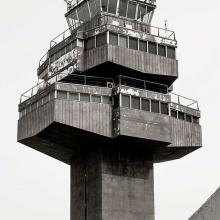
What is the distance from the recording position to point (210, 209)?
156 feet

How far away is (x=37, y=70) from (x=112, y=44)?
10396mm

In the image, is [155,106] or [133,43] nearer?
[155,106]

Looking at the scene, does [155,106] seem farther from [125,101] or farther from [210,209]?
[210,209]

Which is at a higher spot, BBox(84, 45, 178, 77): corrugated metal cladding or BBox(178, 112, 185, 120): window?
BBox(84, 45, 178, 77): corrugated metal cladding

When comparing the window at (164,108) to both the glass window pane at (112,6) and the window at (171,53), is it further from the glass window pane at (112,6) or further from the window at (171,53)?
the glass window pane at (112,6)

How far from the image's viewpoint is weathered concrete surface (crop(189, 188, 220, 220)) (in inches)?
1834

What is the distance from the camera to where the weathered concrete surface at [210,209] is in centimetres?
4659

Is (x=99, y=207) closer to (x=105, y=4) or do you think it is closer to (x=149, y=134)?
(x=149, y=134)

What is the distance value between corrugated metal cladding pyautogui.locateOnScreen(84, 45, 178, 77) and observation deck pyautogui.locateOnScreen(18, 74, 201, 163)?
4.52ft

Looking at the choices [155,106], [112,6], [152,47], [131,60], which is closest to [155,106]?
[155,106]

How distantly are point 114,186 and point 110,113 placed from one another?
6.65m

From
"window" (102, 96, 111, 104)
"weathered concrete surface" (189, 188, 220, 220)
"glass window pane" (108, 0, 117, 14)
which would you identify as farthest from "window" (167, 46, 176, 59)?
"weathered concrete surface" (189, 188, 220, 220)

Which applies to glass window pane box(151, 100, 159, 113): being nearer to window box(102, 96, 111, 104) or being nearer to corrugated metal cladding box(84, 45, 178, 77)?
corrugated metal cladding box(84, 45, 178, 77)

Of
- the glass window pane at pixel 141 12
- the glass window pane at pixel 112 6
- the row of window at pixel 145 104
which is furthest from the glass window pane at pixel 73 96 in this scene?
the glass window pane at pixel 141 12
